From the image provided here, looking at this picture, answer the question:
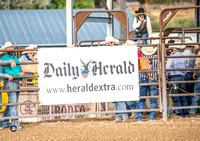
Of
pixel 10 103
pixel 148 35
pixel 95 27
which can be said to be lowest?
pixel 10 103

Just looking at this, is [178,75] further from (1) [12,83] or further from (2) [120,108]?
(1) [12,83]

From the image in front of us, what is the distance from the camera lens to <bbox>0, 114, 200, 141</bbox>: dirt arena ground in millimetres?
7945

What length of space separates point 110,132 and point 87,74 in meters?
1.46

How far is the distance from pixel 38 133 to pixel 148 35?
487 centimetres

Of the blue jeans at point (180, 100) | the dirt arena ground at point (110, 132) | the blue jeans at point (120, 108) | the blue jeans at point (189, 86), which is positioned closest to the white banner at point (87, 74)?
the dirt arena ground at point (110, 132)

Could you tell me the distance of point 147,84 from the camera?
10.1 meters

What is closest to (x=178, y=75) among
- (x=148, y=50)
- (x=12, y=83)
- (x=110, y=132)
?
(x=148, y=50)

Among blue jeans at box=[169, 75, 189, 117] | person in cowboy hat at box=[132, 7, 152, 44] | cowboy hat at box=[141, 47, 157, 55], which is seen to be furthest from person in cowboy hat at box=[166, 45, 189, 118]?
person in cowboy hat at box=[132, 7, 152, 44]

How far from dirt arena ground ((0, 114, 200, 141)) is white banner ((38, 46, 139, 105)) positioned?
2.06 ft

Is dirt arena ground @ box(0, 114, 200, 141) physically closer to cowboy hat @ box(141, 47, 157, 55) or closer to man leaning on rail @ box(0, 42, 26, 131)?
man leaning on rail @ box(0, 42, 26, 131)

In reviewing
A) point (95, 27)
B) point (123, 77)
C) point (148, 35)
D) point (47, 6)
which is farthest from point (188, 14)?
point (123, 77)

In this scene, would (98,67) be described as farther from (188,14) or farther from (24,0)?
(188,14)

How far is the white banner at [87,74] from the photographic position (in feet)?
30.5

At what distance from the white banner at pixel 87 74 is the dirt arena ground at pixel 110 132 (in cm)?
63
